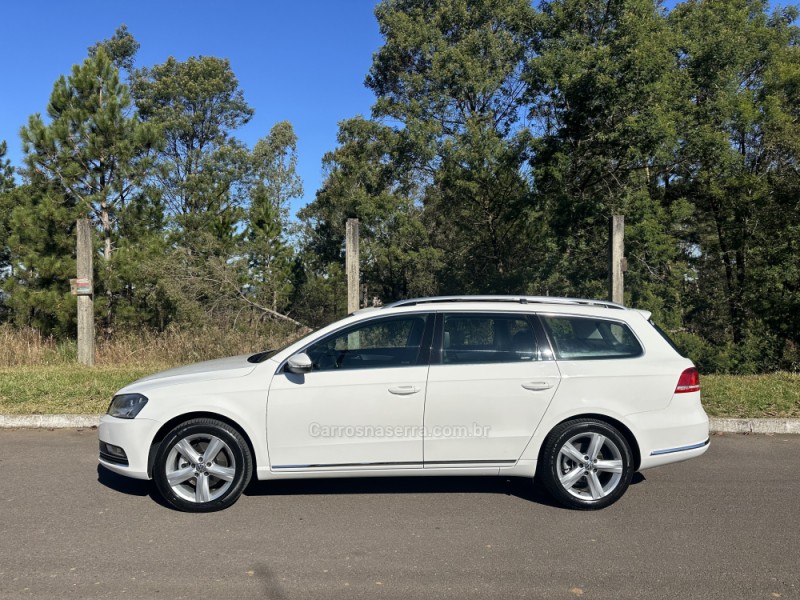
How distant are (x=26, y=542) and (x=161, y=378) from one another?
4.77ft

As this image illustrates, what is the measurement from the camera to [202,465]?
488 cm

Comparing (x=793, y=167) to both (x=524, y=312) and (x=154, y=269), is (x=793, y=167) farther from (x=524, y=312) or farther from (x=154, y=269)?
(x=154, y=269)

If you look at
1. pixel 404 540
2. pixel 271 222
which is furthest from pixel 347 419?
pixel 271 222

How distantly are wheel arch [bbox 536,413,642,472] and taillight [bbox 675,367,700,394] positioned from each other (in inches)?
20.3

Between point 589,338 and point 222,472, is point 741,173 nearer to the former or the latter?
point 589,338

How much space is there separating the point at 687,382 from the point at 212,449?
12.5ft

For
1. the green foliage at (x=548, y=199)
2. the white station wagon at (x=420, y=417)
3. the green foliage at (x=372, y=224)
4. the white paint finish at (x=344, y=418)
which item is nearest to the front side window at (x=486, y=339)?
the white station wagon at (x=420, y=417)

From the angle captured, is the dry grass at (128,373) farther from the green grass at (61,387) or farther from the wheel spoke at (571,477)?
the wheel spoke at (571,477)

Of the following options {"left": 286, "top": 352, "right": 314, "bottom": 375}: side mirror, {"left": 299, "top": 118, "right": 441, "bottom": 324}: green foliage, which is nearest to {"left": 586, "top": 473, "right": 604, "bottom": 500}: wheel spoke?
{"left": 286, "top": 352, "right": 314, "bottom": 375}: side mirror

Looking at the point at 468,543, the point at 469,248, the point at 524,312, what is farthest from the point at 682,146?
the point at 468,543

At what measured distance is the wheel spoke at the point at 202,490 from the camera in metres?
4.89

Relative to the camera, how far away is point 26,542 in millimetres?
4332

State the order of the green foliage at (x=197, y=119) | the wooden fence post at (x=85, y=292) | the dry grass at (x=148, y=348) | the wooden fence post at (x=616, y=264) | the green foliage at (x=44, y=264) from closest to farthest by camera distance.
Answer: the wooden fence post at (x=616, y=264) → the wooden fence post at (x=85, y=292) → the dry grass at (x=148, y=348) → the green foliage at (x=44, y=264) → the green foliage at (x=197, y=119)

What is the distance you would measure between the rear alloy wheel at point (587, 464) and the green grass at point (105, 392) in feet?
11.0
